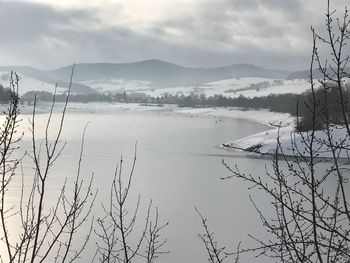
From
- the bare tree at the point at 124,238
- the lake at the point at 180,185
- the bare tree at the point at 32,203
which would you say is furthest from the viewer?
the lake at the point at 180,185

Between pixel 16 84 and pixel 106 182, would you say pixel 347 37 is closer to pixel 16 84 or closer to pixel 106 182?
pixel 16 84

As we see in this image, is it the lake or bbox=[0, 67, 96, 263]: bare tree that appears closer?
bbox=[0, 67, 96, 263]: bare tree

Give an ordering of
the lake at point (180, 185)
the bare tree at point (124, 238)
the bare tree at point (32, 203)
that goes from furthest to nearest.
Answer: the lake at point (180, 185)
the bare tree at point (124, 238)
the bare tree at point (32, 203)

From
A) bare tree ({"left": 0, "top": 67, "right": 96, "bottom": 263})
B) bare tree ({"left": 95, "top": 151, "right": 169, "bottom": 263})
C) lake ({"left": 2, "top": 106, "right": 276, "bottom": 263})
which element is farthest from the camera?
lake ({"left": 2, "top": 106, "right": 276, "bottom": 263})

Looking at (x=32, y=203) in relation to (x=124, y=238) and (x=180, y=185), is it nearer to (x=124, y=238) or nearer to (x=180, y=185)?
(x=124, y=238)

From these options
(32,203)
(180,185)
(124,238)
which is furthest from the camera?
(180,185)

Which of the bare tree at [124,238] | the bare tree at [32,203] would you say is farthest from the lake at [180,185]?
the bare tree at [32,203]

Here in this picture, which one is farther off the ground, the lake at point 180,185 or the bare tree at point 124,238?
the bare tree at point 124,238

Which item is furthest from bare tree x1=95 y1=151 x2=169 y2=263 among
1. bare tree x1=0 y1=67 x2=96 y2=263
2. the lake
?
the lake

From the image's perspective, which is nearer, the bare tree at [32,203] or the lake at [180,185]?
the bare tree at [32,203]

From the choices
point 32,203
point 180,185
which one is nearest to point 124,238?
point 32,203

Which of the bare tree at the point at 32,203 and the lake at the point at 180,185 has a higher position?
the bare tree at the point at 32,203

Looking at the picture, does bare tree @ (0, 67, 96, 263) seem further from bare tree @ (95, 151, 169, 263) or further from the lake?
the lake

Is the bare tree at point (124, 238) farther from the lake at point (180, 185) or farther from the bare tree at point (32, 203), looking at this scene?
the lake at point (180, 185)
